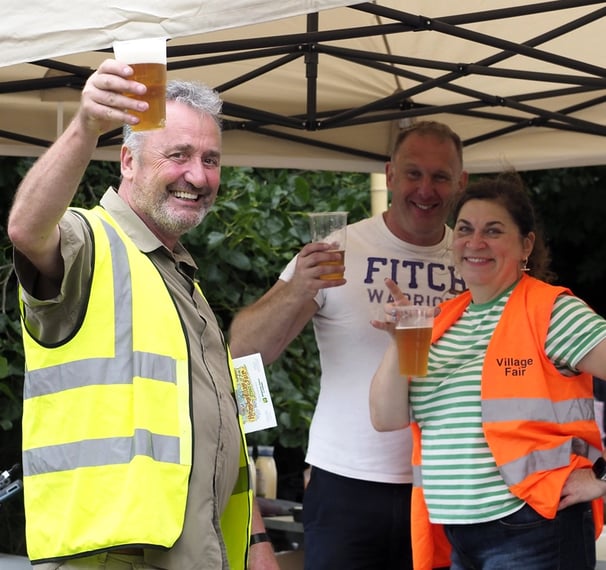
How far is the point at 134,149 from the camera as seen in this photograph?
9.18 feet

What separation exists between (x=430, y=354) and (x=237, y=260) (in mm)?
2785

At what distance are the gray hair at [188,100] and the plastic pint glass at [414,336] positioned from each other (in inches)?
29.6

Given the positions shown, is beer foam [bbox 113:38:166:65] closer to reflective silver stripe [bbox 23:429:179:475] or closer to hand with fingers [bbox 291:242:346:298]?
reflective silver stripe [bbox 23:429:179:475]

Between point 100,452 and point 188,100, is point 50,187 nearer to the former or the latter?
point 100,452

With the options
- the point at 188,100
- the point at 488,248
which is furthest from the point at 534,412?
the point at 188,100

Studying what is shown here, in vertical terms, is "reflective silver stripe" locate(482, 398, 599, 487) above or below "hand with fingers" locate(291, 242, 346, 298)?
below

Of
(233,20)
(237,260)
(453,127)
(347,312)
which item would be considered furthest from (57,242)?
(237,260)

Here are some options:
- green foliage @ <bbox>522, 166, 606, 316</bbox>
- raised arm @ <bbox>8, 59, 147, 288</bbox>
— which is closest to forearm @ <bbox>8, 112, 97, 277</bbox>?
raised arm @ <bbox>8, 59, 147, 288</bbox>

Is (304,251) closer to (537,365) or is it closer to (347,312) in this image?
(347,312)

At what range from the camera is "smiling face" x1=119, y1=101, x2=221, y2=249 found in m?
2.73

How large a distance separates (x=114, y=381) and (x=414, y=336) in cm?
104

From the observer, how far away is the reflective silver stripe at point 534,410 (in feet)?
10.4

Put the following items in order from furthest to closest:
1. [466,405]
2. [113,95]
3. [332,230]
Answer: [332,230], [466,405], [113,95]

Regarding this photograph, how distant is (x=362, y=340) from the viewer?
3869 mm
